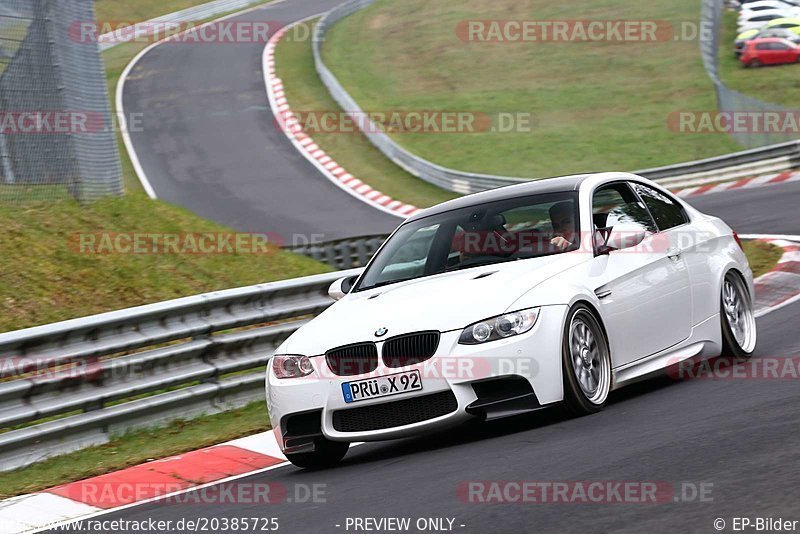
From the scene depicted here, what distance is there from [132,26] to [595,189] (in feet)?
149

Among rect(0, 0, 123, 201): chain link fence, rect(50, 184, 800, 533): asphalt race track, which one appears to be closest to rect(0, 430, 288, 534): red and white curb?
rect(50, 184, 800, 533): asphalt race track

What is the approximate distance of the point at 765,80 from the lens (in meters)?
36.0

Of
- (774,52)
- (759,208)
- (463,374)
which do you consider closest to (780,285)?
(463,374)

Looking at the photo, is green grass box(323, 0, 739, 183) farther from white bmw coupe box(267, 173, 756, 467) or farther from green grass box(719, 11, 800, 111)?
Answer: white bmw coupe box(267, 173, 756, 467)

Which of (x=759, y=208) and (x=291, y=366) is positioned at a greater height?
(x=291, y=366)

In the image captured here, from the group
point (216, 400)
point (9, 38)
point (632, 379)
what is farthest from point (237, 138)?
point (632, 379)

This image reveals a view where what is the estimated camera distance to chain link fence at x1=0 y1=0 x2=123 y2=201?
12.2 meters

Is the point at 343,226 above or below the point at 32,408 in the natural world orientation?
below

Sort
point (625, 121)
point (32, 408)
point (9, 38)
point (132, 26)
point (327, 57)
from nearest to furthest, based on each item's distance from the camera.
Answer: point (32, 408) → point (9, 38) → point (625, 121) → point (327, 57) → point (132, 26)

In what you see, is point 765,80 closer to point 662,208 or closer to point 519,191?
point 662,208

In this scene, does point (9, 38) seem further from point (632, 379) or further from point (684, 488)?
point (684, 488)

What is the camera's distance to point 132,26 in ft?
167

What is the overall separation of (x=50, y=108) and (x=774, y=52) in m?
29.5

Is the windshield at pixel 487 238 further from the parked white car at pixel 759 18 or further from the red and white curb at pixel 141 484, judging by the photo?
the parked white car at pixel 759 18
